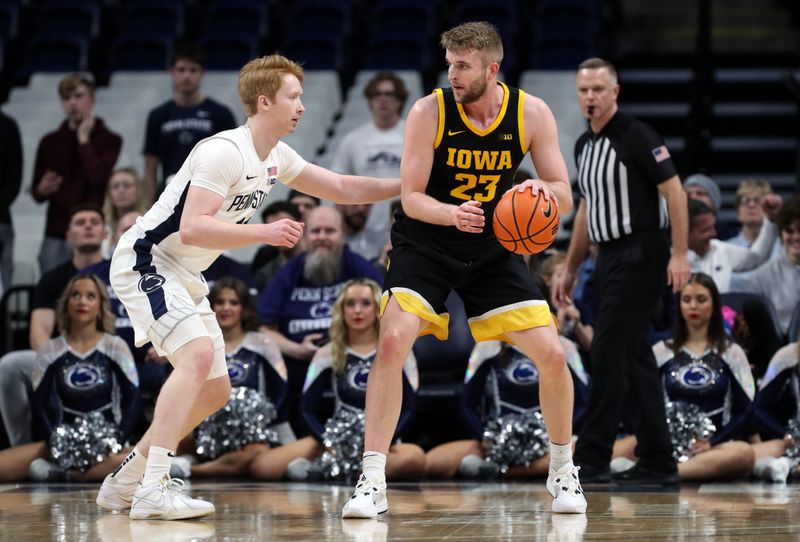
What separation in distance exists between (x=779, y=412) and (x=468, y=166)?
9.94ft

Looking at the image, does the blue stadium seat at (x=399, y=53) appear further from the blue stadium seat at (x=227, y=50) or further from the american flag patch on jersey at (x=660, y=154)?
the american flag patch on jersey at (x=660, y=154)

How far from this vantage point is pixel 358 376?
7152 mm

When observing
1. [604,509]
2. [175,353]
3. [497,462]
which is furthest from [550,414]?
[497,462]

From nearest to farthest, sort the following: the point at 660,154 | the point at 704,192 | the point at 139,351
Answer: the point at 660,154 → the point at 139,351 → the point at 704,192

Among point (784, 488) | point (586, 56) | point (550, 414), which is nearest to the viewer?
point (550, 414)

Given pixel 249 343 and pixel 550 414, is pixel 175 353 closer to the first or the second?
pixel 550 414

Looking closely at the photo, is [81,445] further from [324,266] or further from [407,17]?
[407,17]

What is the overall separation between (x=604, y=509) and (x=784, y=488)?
139 centimetres

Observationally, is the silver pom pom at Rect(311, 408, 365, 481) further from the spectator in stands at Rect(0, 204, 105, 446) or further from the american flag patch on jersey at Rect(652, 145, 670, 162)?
the american flag patch on jersey at Rect(652, 145, 670, 162)

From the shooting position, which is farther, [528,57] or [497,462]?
[528,57]

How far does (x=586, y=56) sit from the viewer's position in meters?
11.8

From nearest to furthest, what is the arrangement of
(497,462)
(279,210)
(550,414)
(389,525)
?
1. (389,525)
2. (550,414)
3. (497,462)
4. (279,210)

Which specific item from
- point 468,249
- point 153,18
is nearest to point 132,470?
point 468,249

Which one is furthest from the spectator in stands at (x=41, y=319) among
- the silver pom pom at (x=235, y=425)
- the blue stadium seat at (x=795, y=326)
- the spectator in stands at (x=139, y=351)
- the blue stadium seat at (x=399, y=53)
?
the blue stadium seat at (x=399, y=53)
